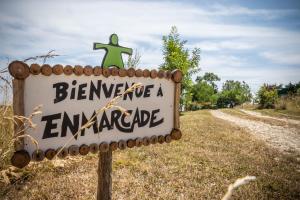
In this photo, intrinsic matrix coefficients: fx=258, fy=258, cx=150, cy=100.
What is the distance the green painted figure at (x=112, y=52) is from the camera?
3.21 metres

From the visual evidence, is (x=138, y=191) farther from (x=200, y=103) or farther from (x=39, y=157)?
(x=200, y=103)

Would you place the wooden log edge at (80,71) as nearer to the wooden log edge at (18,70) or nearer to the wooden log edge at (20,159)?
the wooden log edge at (18,70)

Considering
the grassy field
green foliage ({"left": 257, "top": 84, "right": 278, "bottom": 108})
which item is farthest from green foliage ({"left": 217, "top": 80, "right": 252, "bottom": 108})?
the grassy field

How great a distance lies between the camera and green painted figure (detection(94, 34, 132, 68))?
10.5 feet

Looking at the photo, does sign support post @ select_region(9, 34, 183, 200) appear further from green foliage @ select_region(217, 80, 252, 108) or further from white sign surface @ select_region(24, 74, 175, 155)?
green foliage @ select_region(217, 80, 252, 108)

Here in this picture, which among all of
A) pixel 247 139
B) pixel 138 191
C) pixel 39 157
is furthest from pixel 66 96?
pixel 247 139

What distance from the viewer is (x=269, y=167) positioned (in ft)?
24.4

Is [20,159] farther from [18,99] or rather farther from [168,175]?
[168,175]

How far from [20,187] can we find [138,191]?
229 centimetres

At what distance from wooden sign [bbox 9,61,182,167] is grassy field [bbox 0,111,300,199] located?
3.46 feet

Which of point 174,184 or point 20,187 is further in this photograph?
point 174,184

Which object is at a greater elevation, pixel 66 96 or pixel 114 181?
pixel 66 96

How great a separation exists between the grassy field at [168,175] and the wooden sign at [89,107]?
1054 millimetres

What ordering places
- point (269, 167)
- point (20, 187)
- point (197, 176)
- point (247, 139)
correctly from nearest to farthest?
point (20, 187)
point (197, 176)
point (269, 167)
point (247, 139)
